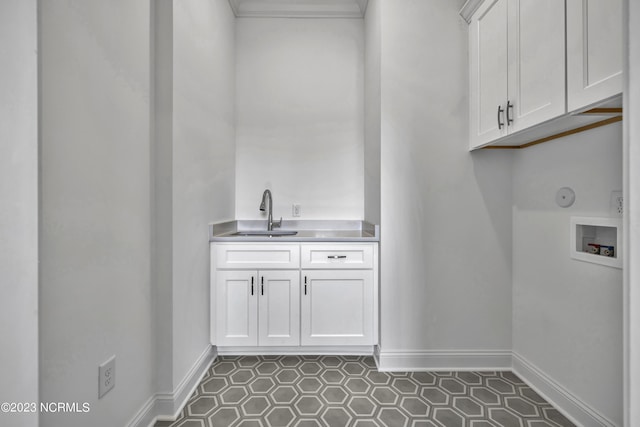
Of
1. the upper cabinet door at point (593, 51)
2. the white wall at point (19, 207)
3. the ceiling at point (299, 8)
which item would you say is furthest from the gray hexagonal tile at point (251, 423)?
the ceiling at point (299, 8)

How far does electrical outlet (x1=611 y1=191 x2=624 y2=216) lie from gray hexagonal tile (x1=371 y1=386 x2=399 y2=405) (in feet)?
4.56

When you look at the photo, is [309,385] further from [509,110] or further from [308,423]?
[509,110]

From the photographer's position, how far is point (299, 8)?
8.90 feet

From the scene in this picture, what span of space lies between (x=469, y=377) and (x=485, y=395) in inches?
7.7

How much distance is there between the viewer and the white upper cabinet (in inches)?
52.4

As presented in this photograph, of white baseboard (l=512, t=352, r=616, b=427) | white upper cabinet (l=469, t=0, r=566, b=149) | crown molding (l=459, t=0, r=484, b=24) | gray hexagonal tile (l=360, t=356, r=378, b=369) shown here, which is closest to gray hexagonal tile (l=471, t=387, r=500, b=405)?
white baseboard (l=512, t=352, r=616, b=427)

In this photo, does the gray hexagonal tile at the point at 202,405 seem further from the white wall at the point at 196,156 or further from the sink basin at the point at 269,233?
the sink basin at the point at 269,233

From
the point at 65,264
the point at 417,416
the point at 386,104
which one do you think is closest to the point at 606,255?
the point at 417,416

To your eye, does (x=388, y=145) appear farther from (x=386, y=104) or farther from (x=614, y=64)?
(x=614, y=64)

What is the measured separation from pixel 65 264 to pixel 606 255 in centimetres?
214

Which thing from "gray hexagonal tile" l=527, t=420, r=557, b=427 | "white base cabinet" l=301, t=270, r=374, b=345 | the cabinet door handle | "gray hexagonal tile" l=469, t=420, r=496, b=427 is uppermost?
the cabinet door handle

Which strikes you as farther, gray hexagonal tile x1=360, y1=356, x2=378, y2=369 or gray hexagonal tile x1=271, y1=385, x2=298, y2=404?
gray hexagonal tile x1=360, y1=356, x2=378, y2=369

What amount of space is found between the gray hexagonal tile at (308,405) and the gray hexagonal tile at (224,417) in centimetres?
32

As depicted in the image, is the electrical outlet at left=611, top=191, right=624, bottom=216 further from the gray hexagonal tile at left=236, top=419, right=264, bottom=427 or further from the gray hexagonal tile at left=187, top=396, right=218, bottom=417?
the gray hexagonal tile at left=187, top=396, right=218, bottom=417
